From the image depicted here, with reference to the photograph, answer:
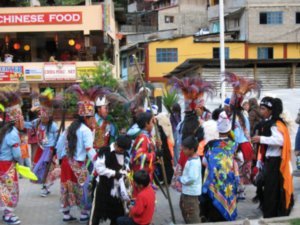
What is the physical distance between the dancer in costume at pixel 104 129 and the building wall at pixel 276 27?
35140 millimetres

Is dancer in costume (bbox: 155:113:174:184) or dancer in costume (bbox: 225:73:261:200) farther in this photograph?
dancer in costume (bbox: 155:113:174:184)

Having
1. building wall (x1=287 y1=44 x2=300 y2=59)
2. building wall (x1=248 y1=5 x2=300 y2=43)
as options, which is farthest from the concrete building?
building wall (x1=287 y1=44 x2=300 y2=59)

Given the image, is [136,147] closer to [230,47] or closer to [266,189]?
[266,189]

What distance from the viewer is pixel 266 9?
42.9 meters

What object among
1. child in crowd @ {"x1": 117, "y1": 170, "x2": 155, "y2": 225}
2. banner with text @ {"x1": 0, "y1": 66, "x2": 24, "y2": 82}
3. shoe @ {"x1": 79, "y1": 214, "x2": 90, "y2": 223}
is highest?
banner with text @ {"x1": 0, "y1": 66, "x2": 24, "y2": 82}

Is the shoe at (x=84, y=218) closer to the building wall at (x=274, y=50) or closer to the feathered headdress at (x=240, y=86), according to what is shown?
the feathered headdress at (x=240, y=86)

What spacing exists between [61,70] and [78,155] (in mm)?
23718

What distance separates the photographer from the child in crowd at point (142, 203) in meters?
6.24

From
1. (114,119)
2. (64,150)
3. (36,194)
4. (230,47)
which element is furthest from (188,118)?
(230,47)

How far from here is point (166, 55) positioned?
44656mm

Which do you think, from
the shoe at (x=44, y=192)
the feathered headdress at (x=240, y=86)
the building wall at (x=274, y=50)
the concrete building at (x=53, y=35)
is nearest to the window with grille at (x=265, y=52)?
the building wall at (x=274, y=50)

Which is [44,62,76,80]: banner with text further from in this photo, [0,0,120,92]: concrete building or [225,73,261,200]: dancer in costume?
[225,73,261,200]: dancer in costume

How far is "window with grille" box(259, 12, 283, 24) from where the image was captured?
4303cm

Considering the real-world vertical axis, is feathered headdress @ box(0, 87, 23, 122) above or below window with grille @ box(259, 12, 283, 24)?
below
